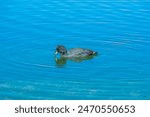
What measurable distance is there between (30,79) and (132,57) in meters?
2.68

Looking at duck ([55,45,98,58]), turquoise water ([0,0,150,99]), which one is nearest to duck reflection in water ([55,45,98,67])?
duck ([55,45,98,58])

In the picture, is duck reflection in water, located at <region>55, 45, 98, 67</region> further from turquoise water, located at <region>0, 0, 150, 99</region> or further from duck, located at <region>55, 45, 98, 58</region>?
turquoise water, located at <region>0, 0, 150, 99</region>

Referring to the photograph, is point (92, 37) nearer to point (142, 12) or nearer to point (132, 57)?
point (132, 57)

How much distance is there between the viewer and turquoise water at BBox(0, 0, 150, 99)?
12.7 meters

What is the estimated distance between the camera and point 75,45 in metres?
15.3

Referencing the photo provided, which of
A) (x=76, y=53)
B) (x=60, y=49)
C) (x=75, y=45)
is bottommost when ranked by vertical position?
(x=76, y=53)

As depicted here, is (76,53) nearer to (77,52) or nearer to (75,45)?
(77,52)

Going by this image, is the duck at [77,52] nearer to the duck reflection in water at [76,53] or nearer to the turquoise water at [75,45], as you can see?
the duck reflection in water at [76,53]

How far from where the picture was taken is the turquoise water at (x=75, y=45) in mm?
12704

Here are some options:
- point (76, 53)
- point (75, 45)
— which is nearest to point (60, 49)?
point (76, 53)

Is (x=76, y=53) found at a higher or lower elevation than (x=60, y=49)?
lower

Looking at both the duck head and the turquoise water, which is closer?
the turquoise water

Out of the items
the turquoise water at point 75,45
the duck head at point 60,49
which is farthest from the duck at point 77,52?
the turquoise water at point 75,45

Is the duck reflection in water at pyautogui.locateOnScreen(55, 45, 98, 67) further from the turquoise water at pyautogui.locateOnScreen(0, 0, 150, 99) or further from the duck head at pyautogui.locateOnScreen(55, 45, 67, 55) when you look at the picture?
the turquoise water at pyautogui.locateOnScreen(0, 0, 150, 99)
